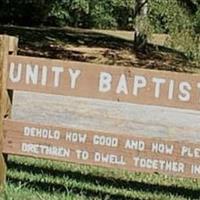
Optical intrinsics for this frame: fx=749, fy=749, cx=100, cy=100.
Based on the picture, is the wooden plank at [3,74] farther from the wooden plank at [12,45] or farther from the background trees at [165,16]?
the background trees at [165,16]

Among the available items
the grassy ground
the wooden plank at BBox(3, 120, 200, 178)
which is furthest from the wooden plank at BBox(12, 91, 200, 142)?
the wooden plank at BBox(3, 120, 200, 178)

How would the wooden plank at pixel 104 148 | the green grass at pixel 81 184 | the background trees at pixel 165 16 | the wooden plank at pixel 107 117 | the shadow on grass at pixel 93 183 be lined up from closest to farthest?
the wooden plank at pixel 104 148, the green grass at pixel 81 184, the shadow on grass at pixel 93 183, the wooden plank at pixel 107 117, the background trees at pixel 165 16

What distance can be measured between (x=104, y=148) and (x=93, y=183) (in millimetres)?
1615

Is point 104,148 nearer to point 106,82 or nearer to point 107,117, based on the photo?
point 106,82

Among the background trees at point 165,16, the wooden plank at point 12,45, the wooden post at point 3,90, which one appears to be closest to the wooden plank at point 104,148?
the wooden post at point 3,90

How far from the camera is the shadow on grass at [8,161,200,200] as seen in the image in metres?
7.11

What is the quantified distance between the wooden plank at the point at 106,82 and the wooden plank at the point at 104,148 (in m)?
0.32

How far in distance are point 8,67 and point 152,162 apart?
1.54 m

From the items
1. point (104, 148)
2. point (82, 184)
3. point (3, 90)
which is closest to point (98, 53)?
point (82, 184)

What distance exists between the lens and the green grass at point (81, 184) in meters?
6.78

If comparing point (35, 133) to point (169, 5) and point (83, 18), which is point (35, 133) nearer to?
point (169, 5)

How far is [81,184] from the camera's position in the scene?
7.57 m

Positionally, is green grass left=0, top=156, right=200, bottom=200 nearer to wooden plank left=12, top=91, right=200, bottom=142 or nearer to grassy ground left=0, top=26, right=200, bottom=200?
grassy ground left=0, top=26, right=200, bottom=200

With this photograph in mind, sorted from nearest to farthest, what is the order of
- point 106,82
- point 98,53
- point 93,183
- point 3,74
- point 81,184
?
point 106,82 → point 3,74 → point 81,184 → point 93,183 → point 98,53
